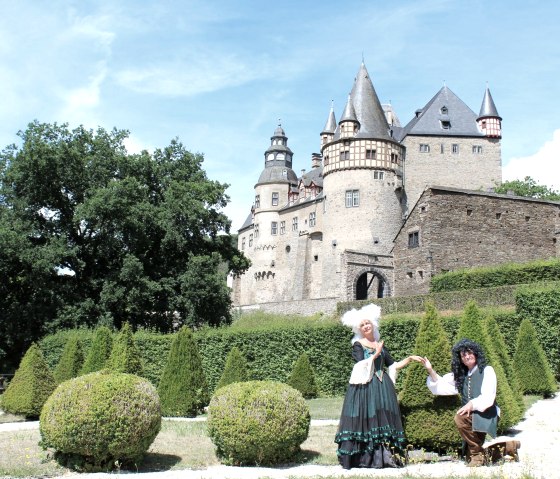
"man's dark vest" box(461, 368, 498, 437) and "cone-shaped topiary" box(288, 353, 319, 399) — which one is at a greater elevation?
"man's dark vest" box(461, 368, 498, 437)

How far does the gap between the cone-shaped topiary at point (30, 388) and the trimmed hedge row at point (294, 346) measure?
4177 mm

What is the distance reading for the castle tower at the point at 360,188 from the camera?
171 ft

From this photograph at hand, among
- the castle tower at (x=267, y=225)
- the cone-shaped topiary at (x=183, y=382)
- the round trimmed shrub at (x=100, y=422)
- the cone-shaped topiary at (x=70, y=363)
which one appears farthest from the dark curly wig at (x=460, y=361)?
the castle tower at (x=267, y=225)

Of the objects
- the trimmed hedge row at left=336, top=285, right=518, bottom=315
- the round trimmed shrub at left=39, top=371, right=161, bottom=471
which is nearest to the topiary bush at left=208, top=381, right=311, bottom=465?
the round trimmed shrub at left=39, top=371, right=161, bottom=471

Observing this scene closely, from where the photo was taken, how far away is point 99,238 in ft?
111

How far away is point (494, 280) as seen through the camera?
31.1m

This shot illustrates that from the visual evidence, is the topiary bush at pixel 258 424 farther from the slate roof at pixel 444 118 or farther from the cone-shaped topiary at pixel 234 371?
the slate roof at pixel 444 118

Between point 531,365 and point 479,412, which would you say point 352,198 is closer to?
point 531,365

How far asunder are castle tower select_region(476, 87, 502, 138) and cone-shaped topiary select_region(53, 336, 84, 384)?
46.5 meters

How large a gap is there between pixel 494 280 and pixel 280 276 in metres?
36.5

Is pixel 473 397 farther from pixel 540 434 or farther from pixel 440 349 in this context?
pixel 540 434

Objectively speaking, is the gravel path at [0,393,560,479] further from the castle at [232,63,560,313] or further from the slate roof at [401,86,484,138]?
the slate roof at [401,86,484,138]

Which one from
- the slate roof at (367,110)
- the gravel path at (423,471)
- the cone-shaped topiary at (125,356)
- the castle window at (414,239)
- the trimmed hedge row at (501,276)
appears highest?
the slate roof at (367,110)

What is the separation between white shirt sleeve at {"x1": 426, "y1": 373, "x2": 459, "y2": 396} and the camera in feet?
30.1
